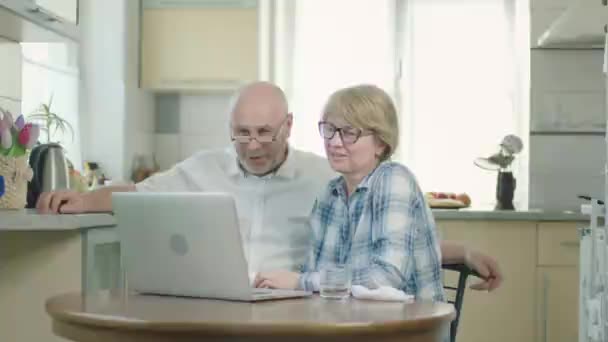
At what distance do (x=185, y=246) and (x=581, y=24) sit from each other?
121 inches

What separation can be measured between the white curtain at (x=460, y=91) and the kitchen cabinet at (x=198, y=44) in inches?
33.7

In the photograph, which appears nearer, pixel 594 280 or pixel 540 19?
pixel 594 280

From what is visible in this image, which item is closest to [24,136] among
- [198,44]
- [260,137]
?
[260,137]

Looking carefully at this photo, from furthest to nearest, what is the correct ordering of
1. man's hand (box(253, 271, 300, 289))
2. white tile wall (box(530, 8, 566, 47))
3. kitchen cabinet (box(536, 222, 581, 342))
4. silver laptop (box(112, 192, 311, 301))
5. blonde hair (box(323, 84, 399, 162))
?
1. white tile wall (box(530, 8, 566, 47))
2. kitchen cabinet (box(536, 222, 581, 342))
3. blonde hair (box(323, 84, 399, 162))
4. man's hand (box(253, 271, 300, 289))
5. silver laptop (box(112, 192, 311, 301))

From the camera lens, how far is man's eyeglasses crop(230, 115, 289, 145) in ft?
8.86

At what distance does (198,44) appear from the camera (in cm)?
510

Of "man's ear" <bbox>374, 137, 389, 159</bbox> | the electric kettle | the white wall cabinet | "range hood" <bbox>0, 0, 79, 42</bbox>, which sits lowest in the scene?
the electric kettle

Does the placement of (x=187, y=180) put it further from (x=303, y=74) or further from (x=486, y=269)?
(x=303, y=74)

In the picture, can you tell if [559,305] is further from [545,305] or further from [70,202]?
[70,202]

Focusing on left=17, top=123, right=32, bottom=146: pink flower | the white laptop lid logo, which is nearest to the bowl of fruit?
left=17, top=123, right=32, bottom=146: pink flower

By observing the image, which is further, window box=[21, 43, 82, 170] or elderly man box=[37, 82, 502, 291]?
window box=[21, 43, 82, 170]

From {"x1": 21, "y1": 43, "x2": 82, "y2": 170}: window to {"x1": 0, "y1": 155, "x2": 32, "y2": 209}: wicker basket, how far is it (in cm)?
134

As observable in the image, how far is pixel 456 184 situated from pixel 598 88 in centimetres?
85

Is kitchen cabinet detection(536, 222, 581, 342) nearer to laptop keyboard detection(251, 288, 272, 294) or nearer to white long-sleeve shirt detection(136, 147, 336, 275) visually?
white long-sleeve shirt detection(136, 147, 336, 275)
